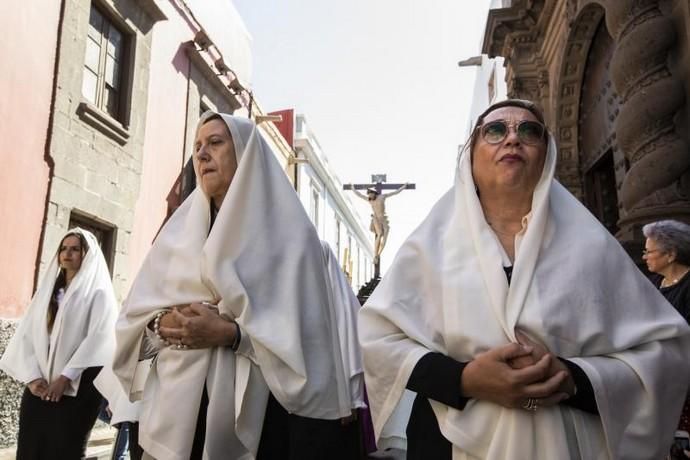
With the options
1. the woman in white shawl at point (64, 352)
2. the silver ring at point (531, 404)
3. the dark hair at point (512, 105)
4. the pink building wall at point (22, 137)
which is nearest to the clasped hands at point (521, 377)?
the silver ring at point (531, 404)

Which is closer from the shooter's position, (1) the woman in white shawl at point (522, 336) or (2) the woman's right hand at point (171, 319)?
(1) the woman in white shawl at point (522, 336)

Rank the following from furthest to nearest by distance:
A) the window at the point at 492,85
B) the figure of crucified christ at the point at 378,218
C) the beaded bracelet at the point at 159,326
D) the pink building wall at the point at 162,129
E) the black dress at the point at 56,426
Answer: the window at the point at 492,85
the figure of crucified christ at the point at 378,218
the pink building wall at the point at 162,129
the black dress at the point at 56,426
the beaded bracelet at the point at 159,326

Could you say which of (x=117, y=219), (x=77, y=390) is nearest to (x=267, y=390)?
(x=77, y=390)

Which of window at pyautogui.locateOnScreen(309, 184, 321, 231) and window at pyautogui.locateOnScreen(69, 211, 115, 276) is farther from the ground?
window at pyautogui.locateOnScreen(309, 184, 321, 231)

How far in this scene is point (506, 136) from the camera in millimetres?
1742

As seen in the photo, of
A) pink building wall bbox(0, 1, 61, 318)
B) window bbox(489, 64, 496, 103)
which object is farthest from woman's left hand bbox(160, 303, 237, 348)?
window bbox(489, 64, 496, 103)

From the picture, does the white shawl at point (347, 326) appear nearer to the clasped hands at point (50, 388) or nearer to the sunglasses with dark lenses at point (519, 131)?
the sunglasses with dark lenses at point (519, 131)

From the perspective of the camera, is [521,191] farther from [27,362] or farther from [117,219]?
[117,219]

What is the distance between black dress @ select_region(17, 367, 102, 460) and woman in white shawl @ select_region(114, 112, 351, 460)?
1.45 m

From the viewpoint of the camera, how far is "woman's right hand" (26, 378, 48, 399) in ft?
10.5

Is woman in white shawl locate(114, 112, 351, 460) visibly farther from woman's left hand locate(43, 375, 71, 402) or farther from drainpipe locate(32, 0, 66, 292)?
drainpipe locate(32, 0, 66, 292)

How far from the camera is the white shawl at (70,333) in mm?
3316

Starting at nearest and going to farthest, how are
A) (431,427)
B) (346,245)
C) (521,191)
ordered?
1. (431,427)
2. (521,191)
3. (346,245)

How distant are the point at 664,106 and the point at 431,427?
145 inches
